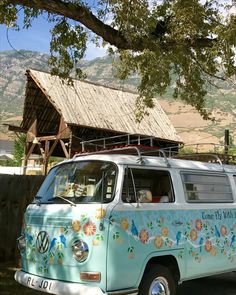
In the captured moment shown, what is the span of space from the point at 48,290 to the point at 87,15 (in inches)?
201

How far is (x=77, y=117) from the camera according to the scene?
24.4 meters

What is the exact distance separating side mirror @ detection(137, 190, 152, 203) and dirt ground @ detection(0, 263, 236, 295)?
2.45m

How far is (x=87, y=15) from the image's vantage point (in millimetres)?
9016

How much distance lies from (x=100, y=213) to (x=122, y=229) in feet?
1.24

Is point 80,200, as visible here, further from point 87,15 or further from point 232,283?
point 232,283

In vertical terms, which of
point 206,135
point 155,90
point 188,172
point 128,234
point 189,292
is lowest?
point 189,292

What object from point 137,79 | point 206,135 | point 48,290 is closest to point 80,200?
point 48,290

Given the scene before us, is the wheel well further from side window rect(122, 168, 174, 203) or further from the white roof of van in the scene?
the white roof of van

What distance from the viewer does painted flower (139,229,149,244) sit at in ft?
21.4

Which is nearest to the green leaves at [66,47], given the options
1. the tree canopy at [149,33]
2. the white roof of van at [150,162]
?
the tree canopy at [149,33]

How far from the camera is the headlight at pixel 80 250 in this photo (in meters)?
6.14

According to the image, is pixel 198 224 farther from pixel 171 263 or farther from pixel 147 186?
pixel 147 186

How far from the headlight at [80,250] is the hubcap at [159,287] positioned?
1146 mm

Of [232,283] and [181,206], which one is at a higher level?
[181,206]
